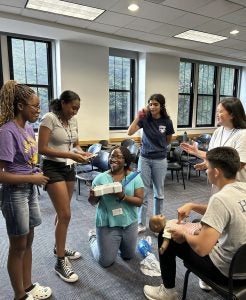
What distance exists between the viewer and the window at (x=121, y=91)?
591 cm

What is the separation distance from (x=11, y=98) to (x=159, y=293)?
154 centimetres

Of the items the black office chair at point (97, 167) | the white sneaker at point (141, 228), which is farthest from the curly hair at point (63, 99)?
the black office chair at point (97, 167)

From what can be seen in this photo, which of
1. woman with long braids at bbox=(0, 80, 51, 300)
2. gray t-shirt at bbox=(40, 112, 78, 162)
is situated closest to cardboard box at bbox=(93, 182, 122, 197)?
gray t-shirt at bbox=(40, 112, 78, 162)

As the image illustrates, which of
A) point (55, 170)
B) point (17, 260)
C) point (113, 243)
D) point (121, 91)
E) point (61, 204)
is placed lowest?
point (113, 243)

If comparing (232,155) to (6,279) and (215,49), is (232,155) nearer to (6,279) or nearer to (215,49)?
(6,279)

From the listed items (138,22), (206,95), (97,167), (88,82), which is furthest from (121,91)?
(206,95)

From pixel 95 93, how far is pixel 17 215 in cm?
425

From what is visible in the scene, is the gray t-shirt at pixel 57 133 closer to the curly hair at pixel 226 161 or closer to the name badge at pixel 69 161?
the name badge at pixel 69 161

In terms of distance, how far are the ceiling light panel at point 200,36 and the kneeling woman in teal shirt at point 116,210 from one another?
3.49m

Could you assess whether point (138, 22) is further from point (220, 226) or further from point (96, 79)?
point (220, 226)

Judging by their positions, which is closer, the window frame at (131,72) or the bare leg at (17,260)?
the bare leg at (17,260)

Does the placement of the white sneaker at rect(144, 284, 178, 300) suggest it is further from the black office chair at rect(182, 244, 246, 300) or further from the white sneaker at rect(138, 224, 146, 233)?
the white sneaker at rect(138, 224, 146, 233)

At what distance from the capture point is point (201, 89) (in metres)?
7.38

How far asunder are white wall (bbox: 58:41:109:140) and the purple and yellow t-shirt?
3.75 metres
